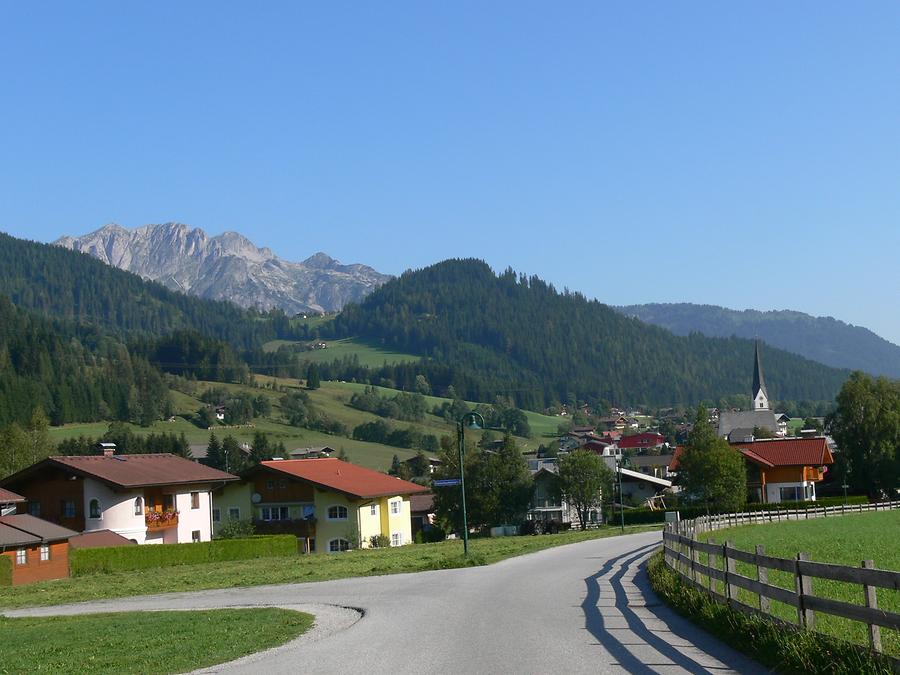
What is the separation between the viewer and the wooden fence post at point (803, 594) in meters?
→ 12.6

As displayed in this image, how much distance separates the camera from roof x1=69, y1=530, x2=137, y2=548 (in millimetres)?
56531

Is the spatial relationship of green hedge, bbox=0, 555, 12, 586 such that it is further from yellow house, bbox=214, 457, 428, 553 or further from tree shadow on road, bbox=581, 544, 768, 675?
tree shadow on road, bbox=581, 544, 768, 675

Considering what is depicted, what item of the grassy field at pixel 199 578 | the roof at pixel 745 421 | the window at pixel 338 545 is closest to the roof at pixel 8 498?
the grassy field at pixel 199 578

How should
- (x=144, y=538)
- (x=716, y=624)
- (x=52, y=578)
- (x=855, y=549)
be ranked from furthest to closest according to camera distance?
1. (x=144, y=538)
2. (x=52, y=578)
3. (x=855, y=549)
4. (x=716, y=624)

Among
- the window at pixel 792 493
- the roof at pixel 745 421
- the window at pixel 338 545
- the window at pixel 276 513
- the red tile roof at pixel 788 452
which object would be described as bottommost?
the window at pixel 338 545

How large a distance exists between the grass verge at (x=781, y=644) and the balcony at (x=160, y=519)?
50.1m

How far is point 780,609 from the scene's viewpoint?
16359 millimetres

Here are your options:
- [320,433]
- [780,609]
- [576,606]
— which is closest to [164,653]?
[576,606]

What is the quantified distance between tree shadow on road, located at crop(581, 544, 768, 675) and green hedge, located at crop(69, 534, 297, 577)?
3150cm

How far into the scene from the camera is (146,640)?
18156 millimetres

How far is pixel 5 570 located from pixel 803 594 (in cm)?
3792

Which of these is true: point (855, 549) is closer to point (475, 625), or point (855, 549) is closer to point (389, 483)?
point (475, 625)

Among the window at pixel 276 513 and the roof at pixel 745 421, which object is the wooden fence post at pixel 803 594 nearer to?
the window at pixel 276 513

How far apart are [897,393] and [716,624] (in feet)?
281
